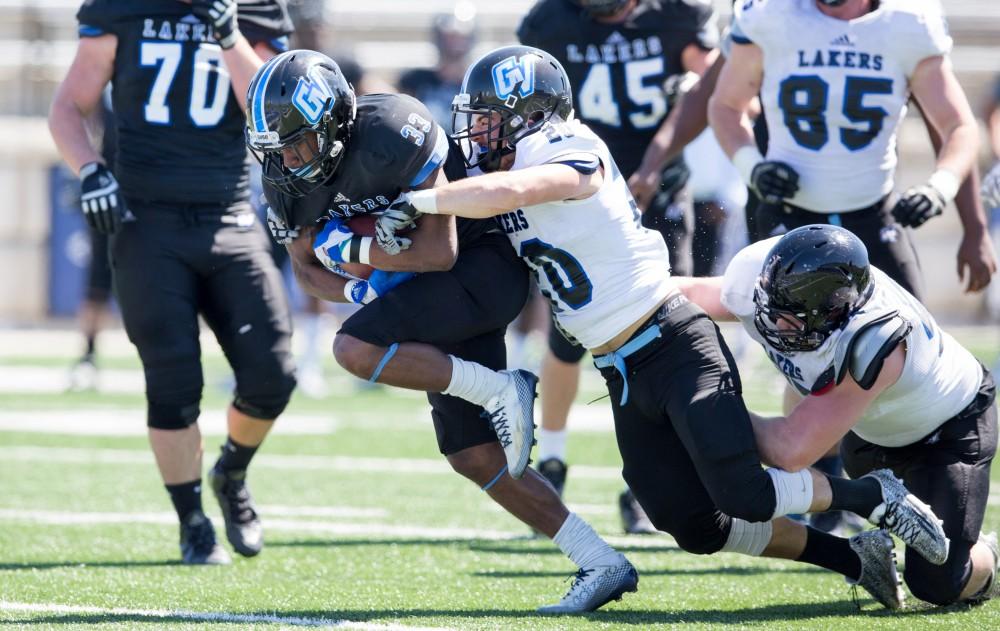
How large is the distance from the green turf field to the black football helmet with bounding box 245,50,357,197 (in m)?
1.13

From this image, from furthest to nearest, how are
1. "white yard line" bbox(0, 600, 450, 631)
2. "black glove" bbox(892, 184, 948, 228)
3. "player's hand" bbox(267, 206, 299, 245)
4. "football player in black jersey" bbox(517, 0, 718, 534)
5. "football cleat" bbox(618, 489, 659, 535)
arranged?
"football player in black jersey" bbox(517, 0, 718, 534), "football cleat" bbox(618, 489, 659, 535), "black glove" bbox(892, 184, 948, 228), "player's hand" bbox(267, 206, 299, 245), "white yard line" bbox(0, 600, 450, 631)

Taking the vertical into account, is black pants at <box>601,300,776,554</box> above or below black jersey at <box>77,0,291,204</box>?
below

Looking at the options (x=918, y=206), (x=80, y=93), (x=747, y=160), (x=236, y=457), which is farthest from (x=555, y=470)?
(x=80, y=93)

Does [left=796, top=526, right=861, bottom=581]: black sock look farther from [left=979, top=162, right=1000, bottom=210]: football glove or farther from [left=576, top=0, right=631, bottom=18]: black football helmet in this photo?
[left=576, top=0, right=631, bottom=18]: black football helmet

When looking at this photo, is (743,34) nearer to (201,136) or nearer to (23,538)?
(201,136)

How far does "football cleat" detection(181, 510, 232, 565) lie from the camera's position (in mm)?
4680

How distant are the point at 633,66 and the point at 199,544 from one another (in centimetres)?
238

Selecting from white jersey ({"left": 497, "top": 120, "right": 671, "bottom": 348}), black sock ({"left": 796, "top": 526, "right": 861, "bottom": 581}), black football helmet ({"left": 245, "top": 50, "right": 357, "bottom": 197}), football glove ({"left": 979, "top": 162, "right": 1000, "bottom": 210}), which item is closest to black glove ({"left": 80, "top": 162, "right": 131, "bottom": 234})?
black football helmet ({"left": 245, "top": 50, "right": 357, "bottom": 197})

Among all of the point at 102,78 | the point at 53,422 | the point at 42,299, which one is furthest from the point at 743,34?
the point at 42,299

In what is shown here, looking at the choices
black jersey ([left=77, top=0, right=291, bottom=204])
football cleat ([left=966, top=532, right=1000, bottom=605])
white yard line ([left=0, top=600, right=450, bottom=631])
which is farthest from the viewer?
black jersey ([left=77, top=0, right=291, bottom=204])

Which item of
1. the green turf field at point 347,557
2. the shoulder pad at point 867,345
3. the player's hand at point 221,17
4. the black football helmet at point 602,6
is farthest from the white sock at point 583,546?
the black football helmet at point 602,6

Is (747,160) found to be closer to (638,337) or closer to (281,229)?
(638,337)

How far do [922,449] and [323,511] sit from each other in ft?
8.43

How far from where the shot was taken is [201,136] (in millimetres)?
4887
